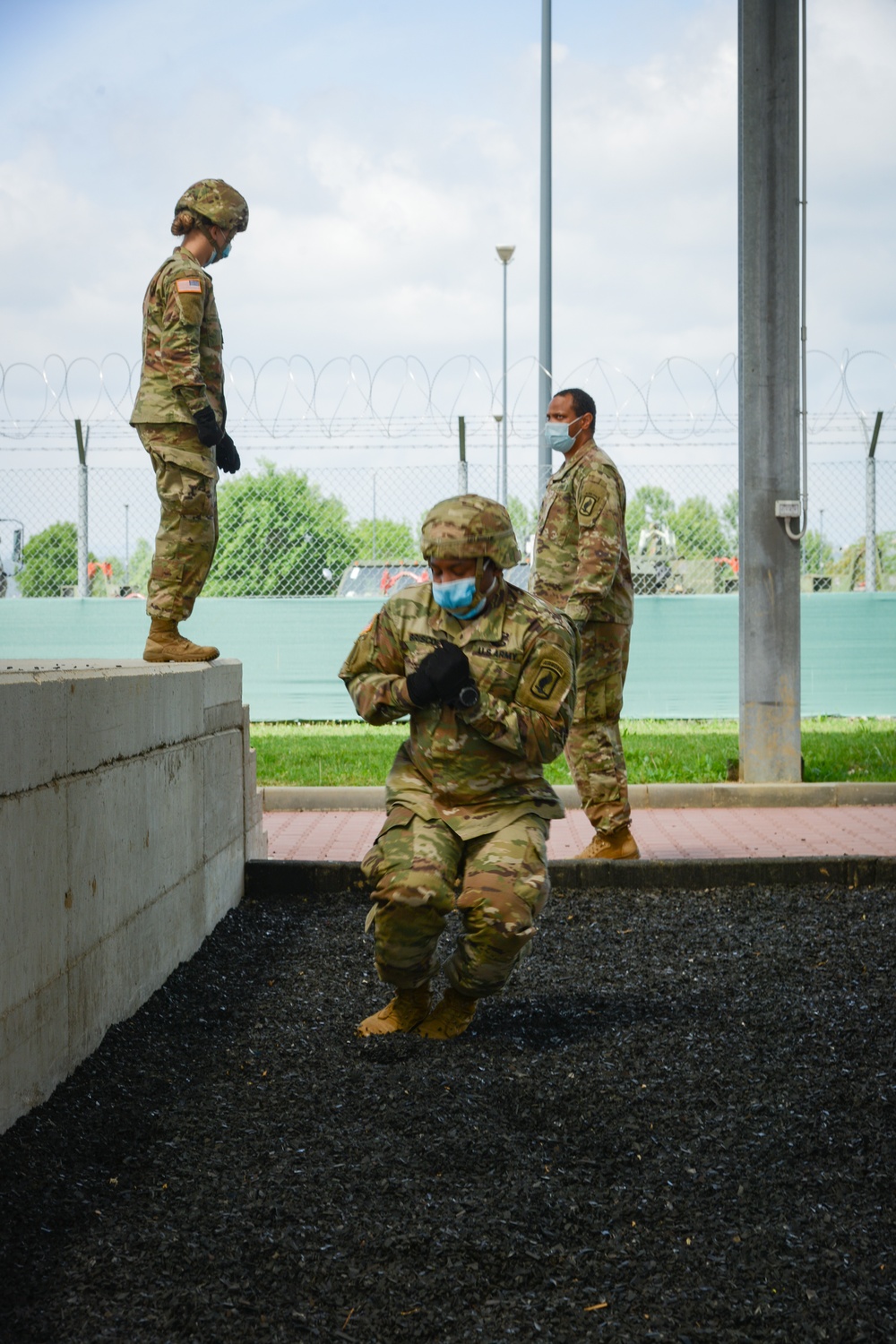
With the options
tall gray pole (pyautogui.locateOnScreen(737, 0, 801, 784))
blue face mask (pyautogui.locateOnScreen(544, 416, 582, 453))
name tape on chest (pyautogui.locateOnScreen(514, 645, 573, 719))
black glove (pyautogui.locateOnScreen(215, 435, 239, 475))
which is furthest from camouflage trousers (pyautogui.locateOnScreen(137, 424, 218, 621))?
tall gray pole (pyautogui.locateOnScreen(737, 0, 801, 784))

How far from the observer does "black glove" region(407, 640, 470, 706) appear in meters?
3.59

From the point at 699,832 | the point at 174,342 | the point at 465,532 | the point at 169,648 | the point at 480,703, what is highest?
the point at 174,342

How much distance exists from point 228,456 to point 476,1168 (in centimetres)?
387

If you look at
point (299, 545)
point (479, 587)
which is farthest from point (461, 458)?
point (479, 587)

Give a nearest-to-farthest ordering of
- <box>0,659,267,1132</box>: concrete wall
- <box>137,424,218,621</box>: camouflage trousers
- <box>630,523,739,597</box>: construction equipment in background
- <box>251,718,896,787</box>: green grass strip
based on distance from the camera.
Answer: <box>0,659,267,1132</box>: concrete wall → <box>137,424,218,621</box>: camouflage trousers → <box>251,718,896,787</box>: green grass strip → <box>630,523,739,597</box>: construction equipment in background

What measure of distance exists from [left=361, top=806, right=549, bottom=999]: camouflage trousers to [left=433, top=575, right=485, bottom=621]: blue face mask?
0.60m

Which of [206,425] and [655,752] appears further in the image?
[655,752]

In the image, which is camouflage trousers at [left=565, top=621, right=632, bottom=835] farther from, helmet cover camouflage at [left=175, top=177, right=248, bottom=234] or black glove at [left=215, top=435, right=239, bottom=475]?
helmet cover camouflage at [left=175, top=177, right=248, bottom=234]

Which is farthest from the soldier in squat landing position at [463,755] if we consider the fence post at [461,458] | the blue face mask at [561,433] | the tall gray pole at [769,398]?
the fence post at [461,458]

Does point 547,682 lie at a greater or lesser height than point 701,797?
greater

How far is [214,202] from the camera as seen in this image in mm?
5953

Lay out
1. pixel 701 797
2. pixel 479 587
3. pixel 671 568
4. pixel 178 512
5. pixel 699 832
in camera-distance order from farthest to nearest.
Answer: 1. pixel 671 568
2. pixel 701 797
3. pixel 699 832
4. pixel 178 512
5. pixel 479 587

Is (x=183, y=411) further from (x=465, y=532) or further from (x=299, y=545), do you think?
(x=299, y=545)

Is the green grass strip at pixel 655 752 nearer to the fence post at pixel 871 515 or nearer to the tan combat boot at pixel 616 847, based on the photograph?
the fence post at pixel 871 515
